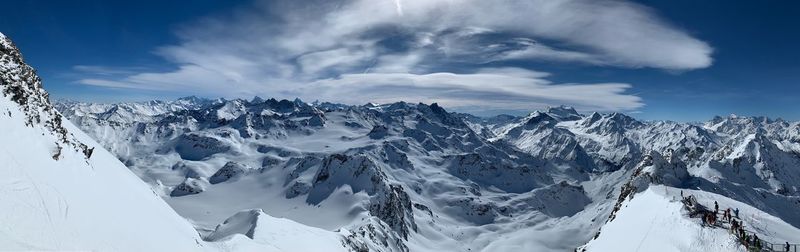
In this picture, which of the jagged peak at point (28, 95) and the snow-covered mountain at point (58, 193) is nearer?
the snow-covered mountain at point (58, 193)

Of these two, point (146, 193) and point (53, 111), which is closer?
point (53, 111)

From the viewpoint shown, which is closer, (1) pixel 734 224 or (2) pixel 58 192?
(2) pixel 58 192

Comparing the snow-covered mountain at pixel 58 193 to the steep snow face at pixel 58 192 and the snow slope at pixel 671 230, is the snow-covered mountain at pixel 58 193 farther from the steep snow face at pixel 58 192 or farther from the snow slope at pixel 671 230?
the snow slope at pixel 671 230

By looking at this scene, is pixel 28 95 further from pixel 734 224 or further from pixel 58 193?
pixel 734 224

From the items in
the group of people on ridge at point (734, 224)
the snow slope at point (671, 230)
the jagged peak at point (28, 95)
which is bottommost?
the snow slope at point (671, 230)

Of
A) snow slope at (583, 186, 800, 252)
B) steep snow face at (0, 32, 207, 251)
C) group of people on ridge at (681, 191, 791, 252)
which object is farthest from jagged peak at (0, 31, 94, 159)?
group of people on ridge at (681, 191, 791, 252)

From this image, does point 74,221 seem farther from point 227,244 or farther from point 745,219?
point 745,219

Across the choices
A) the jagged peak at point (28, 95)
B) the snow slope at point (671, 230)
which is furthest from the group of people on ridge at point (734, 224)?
the jagged peak at point (28, 95)

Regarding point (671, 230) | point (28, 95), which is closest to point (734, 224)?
point (671, 230)

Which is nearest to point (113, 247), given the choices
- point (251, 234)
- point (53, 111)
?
point (53, 111)
